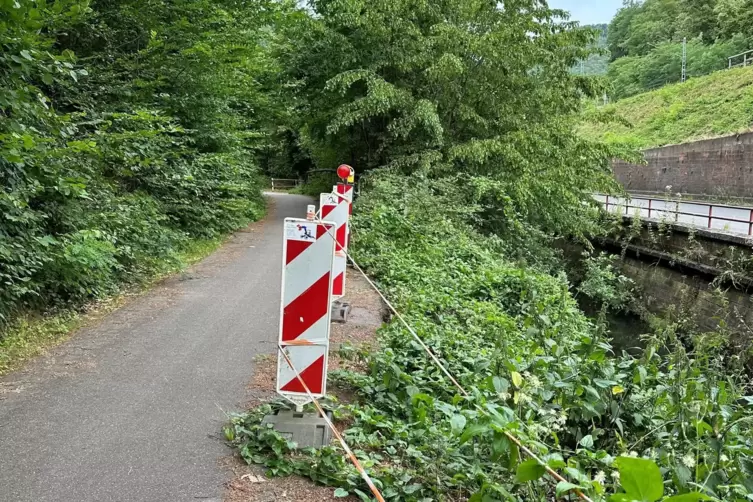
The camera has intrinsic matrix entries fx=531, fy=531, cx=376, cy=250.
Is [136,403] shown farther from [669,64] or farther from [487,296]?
[669,64]

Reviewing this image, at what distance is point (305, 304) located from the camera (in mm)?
3570

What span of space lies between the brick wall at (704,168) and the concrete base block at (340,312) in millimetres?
20905

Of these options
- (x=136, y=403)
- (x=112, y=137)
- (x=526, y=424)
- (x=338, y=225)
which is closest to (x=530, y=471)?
(x=526, y=424)

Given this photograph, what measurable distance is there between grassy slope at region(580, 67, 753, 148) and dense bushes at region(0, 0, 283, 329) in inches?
674

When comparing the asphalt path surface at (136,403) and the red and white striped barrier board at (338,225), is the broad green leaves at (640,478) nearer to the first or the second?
the asphalt path surface at (136,403)

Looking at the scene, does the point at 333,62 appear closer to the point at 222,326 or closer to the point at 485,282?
the point at 485,282

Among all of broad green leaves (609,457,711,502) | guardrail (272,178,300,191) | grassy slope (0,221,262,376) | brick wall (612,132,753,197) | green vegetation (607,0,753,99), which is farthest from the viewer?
guardrail (272,178,300,191)

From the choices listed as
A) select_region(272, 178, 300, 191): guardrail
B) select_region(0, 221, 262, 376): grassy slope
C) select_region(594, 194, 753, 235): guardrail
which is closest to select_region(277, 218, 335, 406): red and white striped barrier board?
select_region(0, 221, 262, 376): grassy slope

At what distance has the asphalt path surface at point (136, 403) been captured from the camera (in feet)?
10.5

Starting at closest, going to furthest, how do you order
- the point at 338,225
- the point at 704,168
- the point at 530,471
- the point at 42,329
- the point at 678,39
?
1. the point at 530,471
2. the point at 42,329
3. the point at 338,225
4. the point at 704,168
5. the point at 678,39

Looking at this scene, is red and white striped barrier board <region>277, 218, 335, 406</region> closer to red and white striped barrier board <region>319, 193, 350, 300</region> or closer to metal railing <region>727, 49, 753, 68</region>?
red and white striped barrier board <region>319, 193, 350, 300</region>

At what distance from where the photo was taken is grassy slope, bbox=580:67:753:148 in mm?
27252

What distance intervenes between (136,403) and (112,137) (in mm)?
4006

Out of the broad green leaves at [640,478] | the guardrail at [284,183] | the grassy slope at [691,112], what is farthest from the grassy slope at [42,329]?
the guardrail at [284,183]
